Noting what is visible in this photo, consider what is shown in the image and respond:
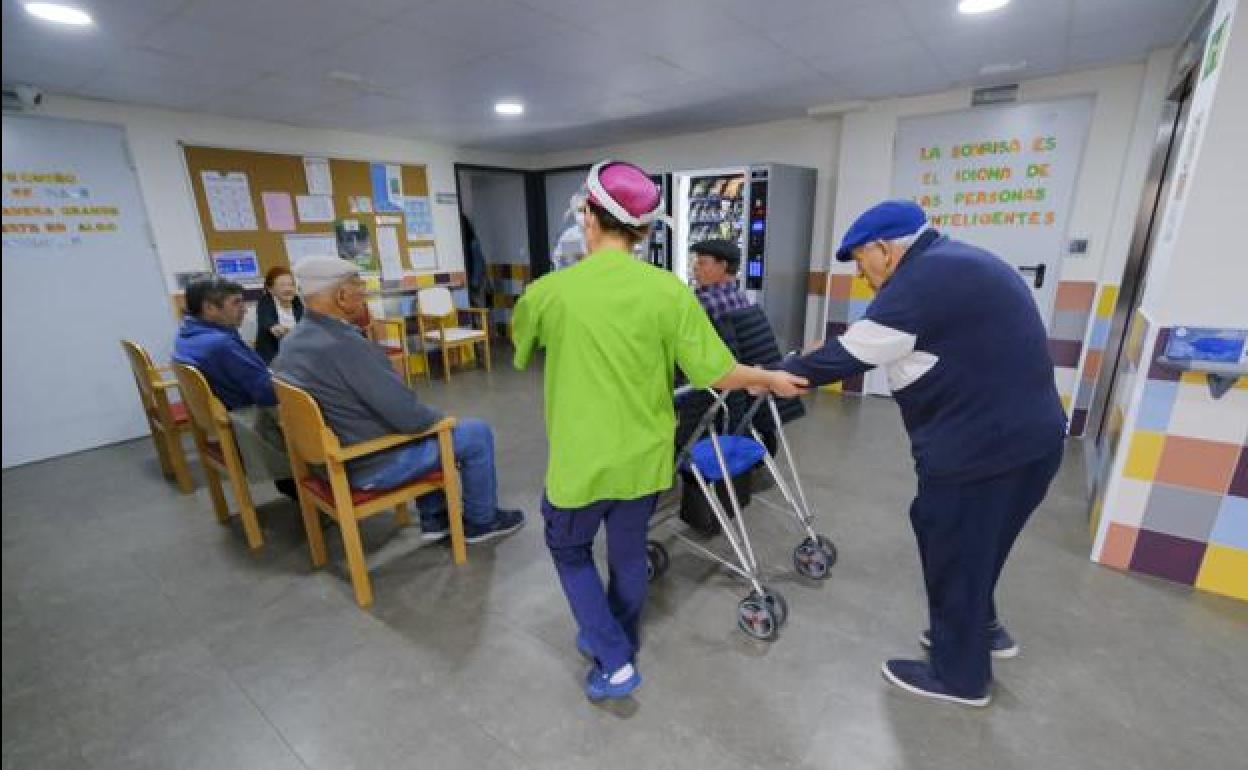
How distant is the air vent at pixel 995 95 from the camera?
376cm

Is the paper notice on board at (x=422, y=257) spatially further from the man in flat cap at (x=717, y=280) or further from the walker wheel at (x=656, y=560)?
the walker wheel at (x=656, y=560)

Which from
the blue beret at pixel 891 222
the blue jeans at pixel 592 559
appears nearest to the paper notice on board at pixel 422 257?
the blue jeans at pixel 592 559

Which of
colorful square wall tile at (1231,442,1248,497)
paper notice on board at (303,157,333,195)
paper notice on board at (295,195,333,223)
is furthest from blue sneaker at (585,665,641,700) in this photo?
paper notice on board at (303,157,333,195)

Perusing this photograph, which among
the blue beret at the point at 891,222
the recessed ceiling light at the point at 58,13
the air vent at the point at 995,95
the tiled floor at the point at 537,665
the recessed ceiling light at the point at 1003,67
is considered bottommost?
the tiled floor at the point at 537,665

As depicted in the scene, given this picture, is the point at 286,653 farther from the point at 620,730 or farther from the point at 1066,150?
the point at 1066,150

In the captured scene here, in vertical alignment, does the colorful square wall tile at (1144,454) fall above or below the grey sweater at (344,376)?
below

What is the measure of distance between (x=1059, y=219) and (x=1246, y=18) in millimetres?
2134

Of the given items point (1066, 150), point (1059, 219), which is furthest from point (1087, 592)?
point (1066, 150)

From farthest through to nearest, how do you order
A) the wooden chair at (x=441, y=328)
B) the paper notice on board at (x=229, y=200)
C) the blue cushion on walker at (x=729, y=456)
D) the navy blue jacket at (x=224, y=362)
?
1. the wooden chair at (x=441, y=328)
2. the paper notice on board at (x=229, y=200)
3. the navy blue jacket at (x=224, y=362)
4. the blue cushion on walker at (x=729, y=456)

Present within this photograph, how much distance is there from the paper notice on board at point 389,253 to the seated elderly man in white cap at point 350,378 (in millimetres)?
3509

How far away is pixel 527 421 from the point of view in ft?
13.9

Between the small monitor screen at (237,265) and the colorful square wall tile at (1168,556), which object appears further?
the small monitor screen at (237,265)

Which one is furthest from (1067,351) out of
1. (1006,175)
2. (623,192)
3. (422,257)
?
(422,257)

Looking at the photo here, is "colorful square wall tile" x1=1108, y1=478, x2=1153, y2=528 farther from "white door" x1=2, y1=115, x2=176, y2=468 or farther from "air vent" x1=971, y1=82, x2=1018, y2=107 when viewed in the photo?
"white door" x1=2, y1=115, x2=176, y2=468
